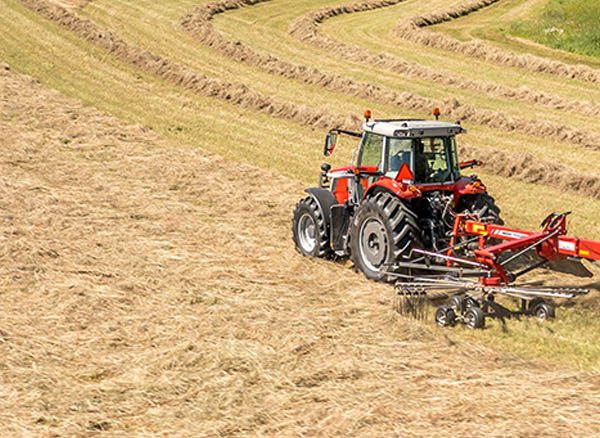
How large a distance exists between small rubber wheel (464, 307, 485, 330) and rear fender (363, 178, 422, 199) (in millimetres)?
1872

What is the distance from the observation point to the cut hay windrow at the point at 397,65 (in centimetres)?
2412

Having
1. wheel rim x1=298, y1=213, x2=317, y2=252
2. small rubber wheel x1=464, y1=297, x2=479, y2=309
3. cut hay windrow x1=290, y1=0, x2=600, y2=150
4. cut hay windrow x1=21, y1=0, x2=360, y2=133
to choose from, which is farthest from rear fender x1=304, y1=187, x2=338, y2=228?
cut hay windrow x1=290, y1=0, x2=600, y2=150

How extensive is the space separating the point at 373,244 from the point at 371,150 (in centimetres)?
139

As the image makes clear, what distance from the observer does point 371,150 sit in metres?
12.7

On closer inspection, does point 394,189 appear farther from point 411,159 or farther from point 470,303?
point 470,303

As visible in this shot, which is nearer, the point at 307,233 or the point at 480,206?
the point at 480,206

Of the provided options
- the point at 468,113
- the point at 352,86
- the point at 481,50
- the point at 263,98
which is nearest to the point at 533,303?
the point at 468,113

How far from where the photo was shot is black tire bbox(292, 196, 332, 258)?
13000 millimetres

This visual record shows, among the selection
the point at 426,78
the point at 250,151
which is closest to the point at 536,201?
the point at 250,151

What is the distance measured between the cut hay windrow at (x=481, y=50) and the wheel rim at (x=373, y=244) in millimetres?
17249

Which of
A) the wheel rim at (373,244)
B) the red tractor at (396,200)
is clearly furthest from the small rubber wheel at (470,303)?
the wheel rim at (373,244)

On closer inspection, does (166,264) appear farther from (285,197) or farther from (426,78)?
(426,78)

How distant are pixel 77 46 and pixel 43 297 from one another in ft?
66.1

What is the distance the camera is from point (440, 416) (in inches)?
309
